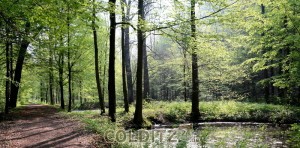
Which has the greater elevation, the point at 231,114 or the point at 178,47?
the point at 178,47

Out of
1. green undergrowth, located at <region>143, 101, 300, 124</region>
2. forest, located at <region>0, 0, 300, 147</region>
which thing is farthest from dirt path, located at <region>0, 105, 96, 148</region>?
green undergrowth, located at <region>143, 101, 300, 124</region>

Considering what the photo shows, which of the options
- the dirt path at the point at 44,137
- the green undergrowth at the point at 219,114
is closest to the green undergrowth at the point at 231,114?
the green undergrowth at the point at 219,114

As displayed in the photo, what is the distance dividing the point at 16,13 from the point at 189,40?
6984mm

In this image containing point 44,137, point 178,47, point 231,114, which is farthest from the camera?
point 231,114

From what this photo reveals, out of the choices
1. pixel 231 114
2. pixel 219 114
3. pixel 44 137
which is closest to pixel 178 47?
pixel 219 114

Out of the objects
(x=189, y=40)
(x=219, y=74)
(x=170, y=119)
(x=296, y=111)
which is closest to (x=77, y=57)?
(x=170, y=119)

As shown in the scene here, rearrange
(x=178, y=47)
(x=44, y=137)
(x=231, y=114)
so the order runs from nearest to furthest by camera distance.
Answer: (x=44, y=137) < (x=178, y=47) < (x=231, y=114)

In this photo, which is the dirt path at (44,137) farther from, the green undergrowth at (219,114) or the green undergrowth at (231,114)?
the green undergrowth at (231,114)

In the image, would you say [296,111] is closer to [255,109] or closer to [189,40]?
[255,109]

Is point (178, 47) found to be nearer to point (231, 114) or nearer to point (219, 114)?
point (219, 114)

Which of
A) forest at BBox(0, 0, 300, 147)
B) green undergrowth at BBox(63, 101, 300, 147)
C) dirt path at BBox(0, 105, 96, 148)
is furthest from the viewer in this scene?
green undergrowth at BBox(63, 101, 300, 147)

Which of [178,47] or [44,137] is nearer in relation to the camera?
[44,137]

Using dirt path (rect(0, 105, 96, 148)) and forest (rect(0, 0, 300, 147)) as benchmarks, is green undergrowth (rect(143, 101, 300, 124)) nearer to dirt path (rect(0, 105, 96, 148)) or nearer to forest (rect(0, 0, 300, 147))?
forest (rect(0, 0, 300, 147))

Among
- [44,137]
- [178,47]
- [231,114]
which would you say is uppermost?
[178,47]
